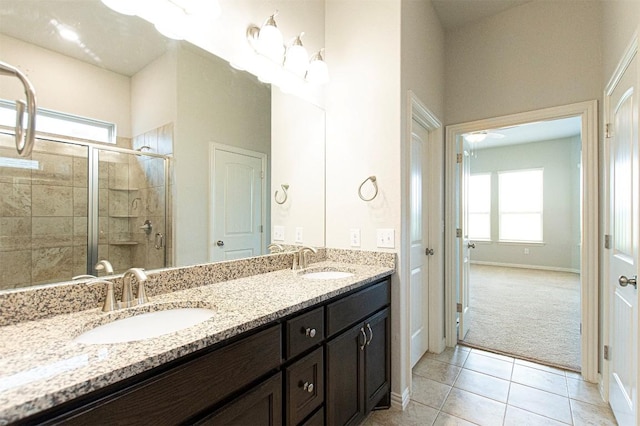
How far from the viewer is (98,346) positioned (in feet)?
2.63

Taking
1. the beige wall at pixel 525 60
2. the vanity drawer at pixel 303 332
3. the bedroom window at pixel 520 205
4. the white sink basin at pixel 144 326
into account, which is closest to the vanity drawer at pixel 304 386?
the vanity drawer at pixel 303 332

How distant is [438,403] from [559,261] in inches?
243

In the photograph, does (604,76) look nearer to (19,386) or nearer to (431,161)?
(431,161)

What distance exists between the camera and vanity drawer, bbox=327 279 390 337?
1.43 meters

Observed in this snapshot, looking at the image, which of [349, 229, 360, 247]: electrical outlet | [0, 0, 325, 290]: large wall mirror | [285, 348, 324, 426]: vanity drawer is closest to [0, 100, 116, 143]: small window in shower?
[0, 0, 325, 290]: large wall mirror

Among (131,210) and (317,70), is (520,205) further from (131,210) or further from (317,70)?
(131,210)

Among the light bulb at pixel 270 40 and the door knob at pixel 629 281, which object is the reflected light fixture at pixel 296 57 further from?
the door knob at pixel 629 281

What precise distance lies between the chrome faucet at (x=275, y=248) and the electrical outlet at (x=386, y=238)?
25.3 inches

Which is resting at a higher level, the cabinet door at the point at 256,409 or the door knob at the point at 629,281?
the door knob at the point at 629,281

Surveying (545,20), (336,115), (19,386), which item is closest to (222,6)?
(336,115)

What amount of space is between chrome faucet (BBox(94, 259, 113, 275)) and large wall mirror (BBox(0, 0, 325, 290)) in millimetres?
21

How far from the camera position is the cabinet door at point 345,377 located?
1411 mm

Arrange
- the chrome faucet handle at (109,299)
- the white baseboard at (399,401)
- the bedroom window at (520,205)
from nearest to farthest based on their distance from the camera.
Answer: the chrome faucet handle at (109,299)
the white baseboard at (399,401)
the bedroom window at (520,205)

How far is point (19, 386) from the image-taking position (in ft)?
1.99
